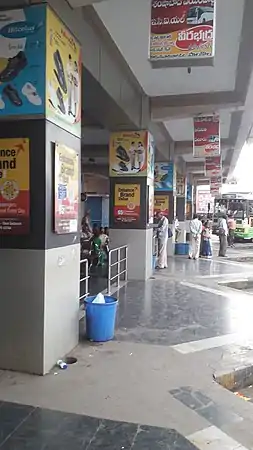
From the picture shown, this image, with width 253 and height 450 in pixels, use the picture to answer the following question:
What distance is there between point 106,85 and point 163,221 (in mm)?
5934

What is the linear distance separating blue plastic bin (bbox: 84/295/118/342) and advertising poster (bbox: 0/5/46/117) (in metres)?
2.26

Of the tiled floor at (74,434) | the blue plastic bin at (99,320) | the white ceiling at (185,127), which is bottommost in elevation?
the tiled floor at (74,434)

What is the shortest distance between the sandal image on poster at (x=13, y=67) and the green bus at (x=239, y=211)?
21.7m

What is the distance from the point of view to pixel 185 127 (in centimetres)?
1241

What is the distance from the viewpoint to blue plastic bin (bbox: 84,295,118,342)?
4.89m

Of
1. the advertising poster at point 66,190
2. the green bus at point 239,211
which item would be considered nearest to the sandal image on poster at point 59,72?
the advertising poster at point 66,190

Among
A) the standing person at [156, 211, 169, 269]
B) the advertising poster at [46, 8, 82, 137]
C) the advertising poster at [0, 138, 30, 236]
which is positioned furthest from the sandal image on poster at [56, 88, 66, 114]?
the standing person at [156, 211, 169, 269]

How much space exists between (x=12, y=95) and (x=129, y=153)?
525 centimetres

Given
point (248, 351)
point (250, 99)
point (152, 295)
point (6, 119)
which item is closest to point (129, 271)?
point (152, 295)

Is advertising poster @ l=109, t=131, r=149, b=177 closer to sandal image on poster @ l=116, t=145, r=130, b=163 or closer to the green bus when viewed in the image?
sandal image on poster @ l=116, t=145, r=130, b=163

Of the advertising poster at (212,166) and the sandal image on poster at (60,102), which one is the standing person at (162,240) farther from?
the sandal image on poster at (60,102)

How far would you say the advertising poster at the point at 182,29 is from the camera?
4.10 m

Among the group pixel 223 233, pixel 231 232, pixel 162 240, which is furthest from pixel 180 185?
pixel 162 240

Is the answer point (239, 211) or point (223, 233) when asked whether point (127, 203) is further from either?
point (239, 211)
